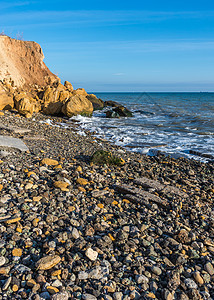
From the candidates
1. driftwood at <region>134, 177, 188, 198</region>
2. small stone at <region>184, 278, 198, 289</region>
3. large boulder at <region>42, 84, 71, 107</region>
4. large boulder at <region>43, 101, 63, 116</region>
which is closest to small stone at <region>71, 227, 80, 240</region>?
small stone at <region>184, 278, 198, 289</region>

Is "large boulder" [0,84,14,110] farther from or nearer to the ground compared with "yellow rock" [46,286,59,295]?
farther from the ground

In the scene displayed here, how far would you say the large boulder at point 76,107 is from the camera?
698 inches

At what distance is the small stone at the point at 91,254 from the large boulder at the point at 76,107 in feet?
50.7

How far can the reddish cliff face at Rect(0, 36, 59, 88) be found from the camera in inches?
759

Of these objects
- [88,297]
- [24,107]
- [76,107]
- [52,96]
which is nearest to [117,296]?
[88,297]

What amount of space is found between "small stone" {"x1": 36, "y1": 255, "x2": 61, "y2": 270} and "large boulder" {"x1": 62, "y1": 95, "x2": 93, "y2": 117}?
15571 millimetres

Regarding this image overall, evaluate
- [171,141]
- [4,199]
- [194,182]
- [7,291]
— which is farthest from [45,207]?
[171,141]


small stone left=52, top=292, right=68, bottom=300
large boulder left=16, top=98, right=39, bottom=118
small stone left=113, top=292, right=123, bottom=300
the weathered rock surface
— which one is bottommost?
small stone left=113, top=292, right=123, bottom=300

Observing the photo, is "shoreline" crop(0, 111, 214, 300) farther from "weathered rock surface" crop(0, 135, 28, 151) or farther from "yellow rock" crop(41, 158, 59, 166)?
"weathered rock surface" crop(0, 135, 28, 151)

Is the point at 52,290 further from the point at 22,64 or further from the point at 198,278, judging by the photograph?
the point at 22,64

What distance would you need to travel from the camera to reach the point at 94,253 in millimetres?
2982

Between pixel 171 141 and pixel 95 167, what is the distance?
7352 mm

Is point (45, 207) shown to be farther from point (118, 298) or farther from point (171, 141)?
point (171, 141)

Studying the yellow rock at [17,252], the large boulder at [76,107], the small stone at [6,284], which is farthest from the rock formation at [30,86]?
the small stone at [6,284]
